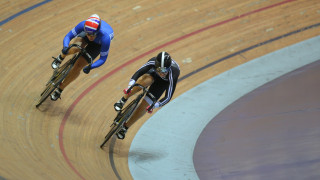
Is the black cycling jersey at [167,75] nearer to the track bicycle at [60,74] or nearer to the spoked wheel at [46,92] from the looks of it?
the track bicycle at [60,74]

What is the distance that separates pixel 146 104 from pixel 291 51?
11.3 ft

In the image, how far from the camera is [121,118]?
5.54m

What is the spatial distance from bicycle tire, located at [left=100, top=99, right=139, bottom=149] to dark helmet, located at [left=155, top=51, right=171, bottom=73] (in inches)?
25.1

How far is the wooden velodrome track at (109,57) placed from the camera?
5.06 meters

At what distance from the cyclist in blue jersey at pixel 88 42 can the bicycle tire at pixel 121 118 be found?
1.99ft

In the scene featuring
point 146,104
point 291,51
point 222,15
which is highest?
point 146,104

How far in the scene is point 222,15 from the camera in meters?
8.24

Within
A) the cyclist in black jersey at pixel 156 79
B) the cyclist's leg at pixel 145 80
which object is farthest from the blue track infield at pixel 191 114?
the cyclist's leg at pixel 145 80

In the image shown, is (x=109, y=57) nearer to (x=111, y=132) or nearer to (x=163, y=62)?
(x=111, y=132)

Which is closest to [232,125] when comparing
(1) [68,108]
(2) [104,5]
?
(1) [68,108]

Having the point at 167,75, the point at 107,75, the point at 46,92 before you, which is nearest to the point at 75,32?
the point at 46,92

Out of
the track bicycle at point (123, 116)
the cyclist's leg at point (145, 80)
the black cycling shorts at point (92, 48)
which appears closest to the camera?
the cyclist's leg at point (145, 80)

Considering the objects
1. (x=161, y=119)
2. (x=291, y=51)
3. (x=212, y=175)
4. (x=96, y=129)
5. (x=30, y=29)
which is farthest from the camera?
(x=291, y=51)

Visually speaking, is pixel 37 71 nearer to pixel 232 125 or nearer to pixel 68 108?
pixel 68 108
